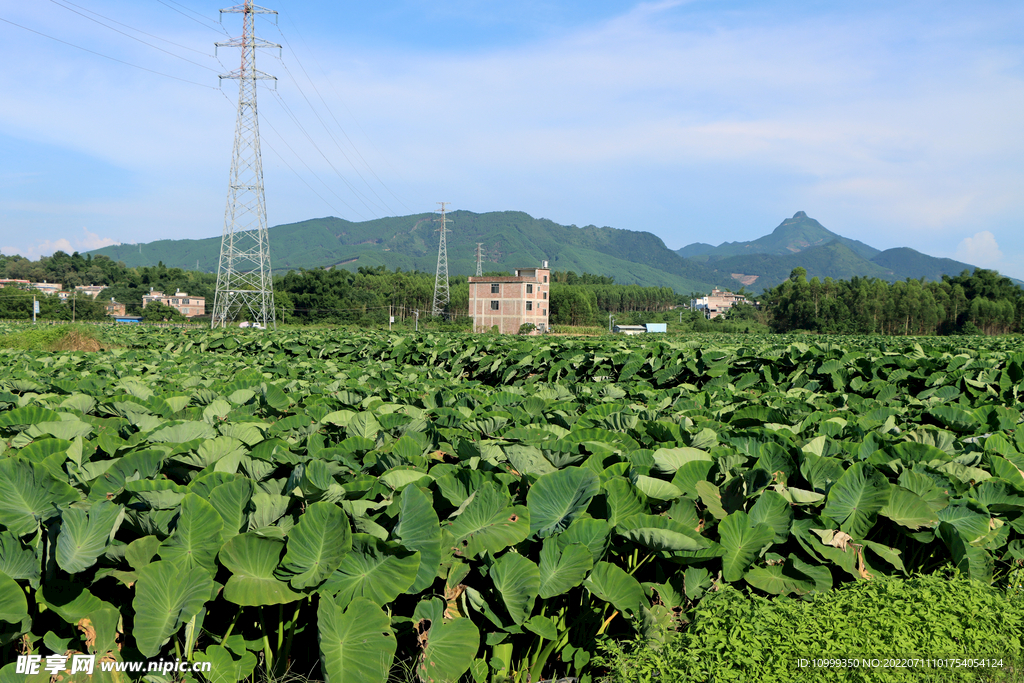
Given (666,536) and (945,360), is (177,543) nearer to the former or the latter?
(666,536)

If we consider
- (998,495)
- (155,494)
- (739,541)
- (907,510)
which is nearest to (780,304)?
(998,495)

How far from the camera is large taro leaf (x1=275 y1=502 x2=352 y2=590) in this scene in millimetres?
2088

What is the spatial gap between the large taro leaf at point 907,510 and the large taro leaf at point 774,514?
1.57 feet

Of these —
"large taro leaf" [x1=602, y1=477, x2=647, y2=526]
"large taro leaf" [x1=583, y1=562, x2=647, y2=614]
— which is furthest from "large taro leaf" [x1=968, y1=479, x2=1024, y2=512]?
"large taro leaf" [x1=583, y1=562, x2=647, y2=614]

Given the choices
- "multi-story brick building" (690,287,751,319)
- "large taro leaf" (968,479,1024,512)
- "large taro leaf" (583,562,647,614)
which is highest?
"multi-story brick building" (690,287,751,319)

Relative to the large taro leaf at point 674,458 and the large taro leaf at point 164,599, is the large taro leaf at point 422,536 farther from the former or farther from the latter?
the large taro leaf at point 674,458

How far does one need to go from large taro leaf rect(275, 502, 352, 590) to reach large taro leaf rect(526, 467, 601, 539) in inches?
29.7

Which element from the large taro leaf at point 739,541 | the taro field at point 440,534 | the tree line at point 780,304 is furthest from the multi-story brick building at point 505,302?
the large taro leaf at point 739,541

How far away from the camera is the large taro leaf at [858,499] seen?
2.70m

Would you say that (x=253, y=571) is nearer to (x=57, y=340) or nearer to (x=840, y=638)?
(x=840, y=638)

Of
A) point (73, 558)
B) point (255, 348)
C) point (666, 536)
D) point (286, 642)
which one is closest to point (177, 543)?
point (73, 558)

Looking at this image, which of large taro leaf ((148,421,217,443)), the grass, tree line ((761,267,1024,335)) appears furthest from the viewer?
tree line ((761,267,1024,335))

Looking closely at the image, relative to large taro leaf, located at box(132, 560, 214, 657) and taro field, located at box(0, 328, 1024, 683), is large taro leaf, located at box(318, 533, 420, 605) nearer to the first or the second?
taro field, located at box(0, 328, 1024, 683)

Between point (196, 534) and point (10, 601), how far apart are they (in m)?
0.60
